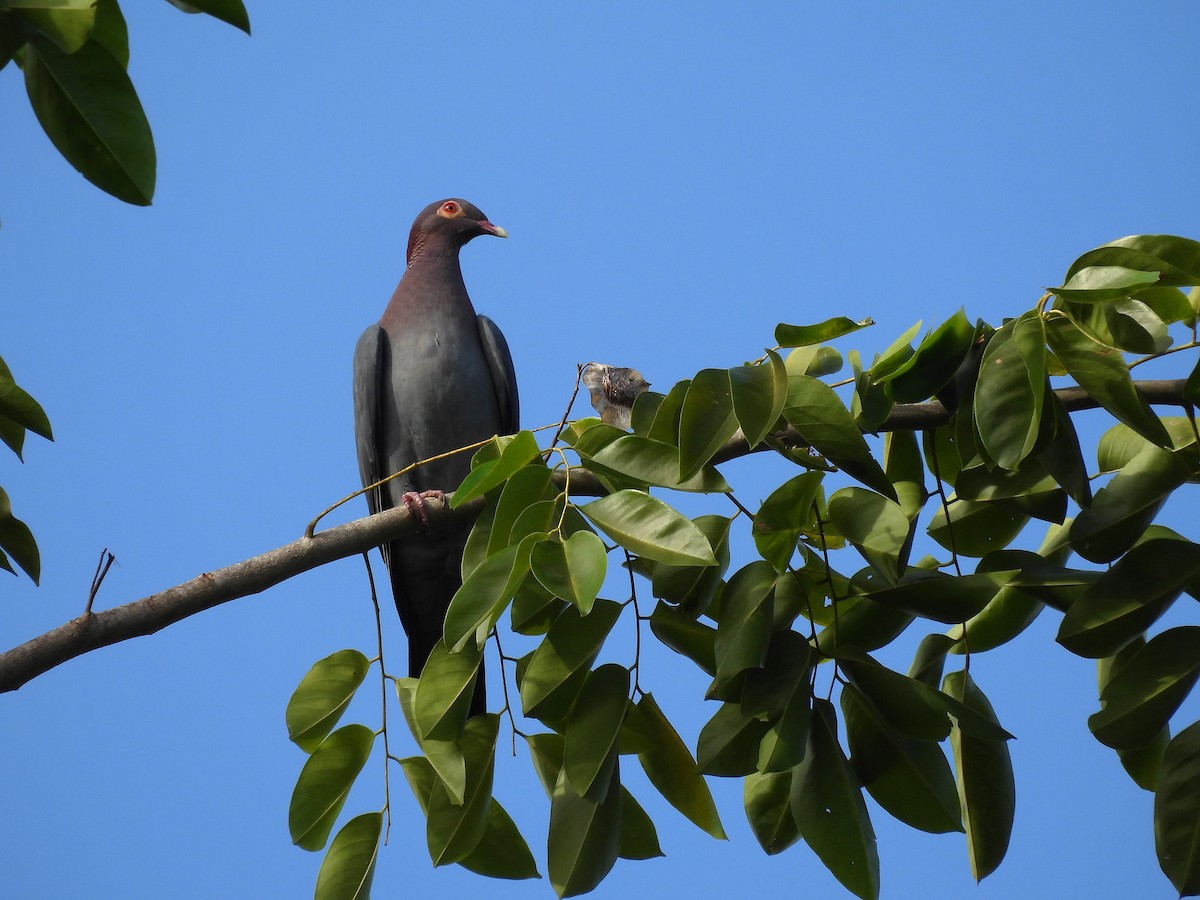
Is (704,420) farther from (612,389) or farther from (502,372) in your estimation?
(502,372)

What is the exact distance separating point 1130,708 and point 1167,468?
0.37 meters

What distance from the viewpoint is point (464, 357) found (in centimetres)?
443

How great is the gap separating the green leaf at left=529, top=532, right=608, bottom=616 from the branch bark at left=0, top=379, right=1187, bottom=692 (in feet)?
1.31

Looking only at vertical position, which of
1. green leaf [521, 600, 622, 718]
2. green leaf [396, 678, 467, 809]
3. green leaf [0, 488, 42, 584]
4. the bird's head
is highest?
the bird's head

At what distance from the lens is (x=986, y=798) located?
1.78 meters

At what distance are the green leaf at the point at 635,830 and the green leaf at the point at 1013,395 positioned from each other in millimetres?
785

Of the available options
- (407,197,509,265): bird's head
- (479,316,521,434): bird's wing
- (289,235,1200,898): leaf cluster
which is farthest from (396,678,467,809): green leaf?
(407,197,509,265): bird's head

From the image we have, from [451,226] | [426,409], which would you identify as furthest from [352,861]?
[451,226]

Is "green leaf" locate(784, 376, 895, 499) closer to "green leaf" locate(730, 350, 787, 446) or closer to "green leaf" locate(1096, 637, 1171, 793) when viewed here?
"green leaf" locate(730, 350, 787, 446)

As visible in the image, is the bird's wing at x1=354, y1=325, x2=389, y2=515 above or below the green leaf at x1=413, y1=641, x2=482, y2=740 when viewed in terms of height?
above

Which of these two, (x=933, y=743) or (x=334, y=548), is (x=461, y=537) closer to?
(x=334, y=548)

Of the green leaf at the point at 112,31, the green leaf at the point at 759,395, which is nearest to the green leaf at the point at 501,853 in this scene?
the green leaf at the point at 759,395

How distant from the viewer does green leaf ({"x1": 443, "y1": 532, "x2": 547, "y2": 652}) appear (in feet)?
4.86

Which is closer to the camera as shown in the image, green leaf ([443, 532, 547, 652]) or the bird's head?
green leaf ([443, 532, 547, 652])
